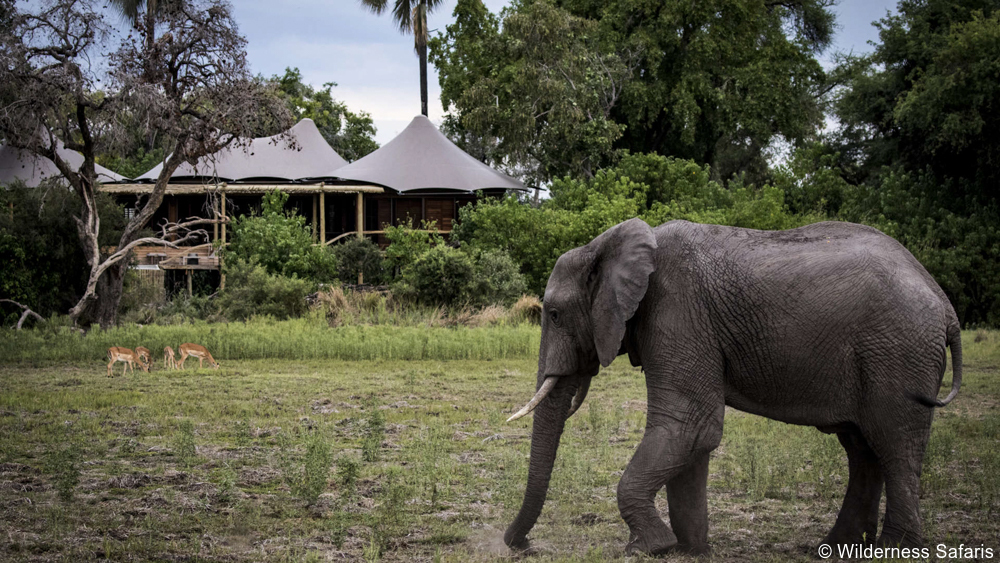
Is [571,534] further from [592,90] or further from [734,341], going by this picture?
[592,90]

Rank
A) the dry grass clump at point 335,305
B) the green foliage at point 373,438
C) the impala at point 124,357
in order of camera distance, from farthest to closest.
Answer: the dry grass clump at point 335,305 < the impala at point 124,357 < the green foliage at point 373,438

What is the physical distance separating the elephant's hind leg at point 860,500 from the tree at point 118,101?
1497 centimetres

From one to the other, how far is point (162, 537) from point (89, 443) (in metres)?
3.25

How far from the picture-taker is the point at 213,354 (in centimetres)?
1542

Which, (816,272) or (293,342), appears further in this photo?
(293,342)

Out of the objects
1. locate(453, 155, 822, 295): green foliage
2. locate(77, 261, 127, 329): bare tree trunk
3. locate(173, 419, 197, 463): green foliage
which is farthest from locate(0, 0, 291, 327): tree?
locate(173, 419, 197, 463): green foliage

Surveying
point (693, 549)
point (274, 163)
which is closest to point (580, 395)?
point (693, 549)

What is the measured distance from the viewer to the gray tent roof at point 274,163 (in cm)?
2931

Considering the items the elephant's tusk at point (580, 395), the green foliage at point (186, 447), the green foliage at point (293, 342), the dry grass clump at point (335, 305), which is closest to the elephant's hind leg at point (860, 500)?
the elephant's tusk at point (580, 395)

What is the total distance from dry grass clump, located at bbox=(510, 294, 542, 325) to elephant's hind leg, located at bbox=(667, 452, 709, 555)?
12769mm

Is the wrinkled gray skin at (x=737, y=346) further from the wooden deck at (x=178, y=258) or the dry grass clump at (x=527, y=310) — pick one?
the wooden deck at (x=178, y=258)

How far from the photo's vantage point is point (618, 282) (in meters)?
5.36

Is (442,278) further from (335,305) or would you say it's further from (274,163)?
(274,163)

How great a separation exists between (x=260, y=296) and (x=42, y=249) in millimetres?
4502
